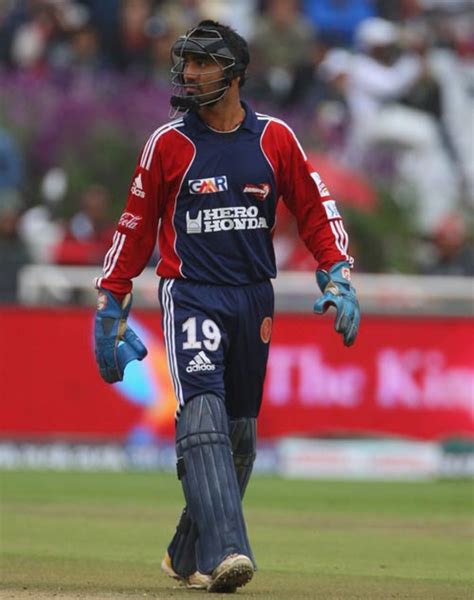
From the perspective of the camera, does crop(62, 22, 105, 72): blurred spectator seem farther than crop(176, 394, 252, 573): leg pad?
Yes

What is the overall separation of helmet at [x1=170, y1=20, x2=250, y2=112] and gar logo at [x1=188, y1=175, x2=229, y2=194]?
0.34 metres

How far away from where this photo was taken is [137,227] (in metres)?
7.59

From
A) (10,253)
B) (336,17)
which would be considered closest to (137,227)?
(10,253)

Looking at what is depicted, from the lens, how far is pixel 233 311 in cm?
750

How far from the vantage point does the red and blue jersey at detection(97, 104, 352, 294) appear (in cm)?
748

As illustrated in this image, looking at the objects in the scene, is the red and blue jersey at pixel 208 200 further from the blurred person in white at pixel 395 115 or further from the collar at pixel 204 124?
the blurred person in white at pixel 395 115

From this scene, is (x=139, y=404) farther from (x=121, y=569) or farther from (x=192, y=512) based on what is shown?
(x=192, y=512)

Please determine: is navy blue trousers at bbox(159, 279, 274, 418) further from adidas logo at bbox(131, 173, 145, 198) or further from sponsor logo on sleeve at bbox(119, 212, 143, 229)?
adidas logo at bbox(131, 173, 145, 198)

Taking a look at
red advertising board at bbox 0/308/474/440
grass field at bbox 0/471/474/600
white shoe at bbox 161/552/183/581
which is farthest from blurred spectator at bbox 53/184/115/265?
white shoe at bbox 161/552/183/581

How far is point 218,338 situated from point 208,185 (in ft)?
2.16

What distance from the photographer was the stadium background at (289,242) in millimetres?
16750

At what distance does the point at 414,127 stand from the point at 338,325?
14049 millimetres

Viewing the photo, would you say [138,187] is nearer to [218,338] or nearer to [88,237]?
[218,338]

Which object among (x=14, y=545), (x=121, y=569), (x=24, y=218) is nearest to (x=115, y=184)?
(x=24, y=218)
